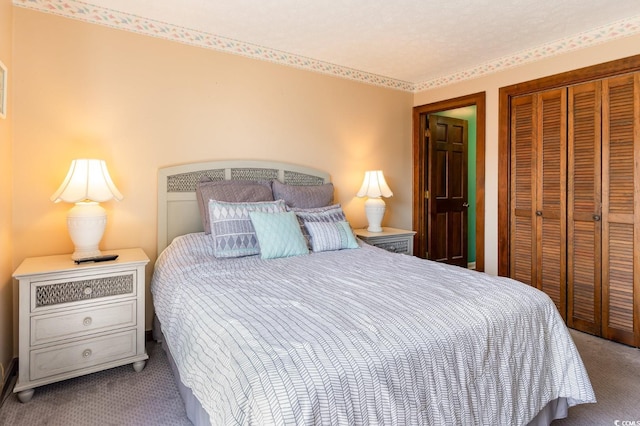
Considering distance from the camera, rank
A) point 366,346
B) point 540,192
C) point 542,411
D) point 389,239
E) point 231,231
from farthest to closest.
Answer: point 389,239 → point 540,192 → point 231,231 → point 542,411 → point 366,346

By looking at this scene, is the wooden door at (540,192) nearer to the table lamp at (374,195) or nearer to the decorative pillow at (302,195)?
the table lamp at (374,195)

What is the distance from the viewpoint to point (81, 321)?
6.50 feet

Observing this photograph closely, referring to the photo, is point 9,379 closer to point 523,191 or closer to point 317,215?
point 317,215

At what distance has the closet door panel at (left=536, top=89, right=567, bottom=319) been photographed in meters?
2.91

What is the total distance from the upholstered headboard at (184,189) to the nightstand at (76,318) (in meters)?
0.49

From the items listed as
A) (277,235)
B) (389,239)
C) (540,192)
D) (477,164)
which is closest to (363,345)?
(277,235)

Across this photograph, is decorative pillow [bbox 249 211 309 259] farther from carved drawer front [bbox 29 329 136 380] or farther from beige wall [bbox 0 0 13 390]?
beige wall [bbox 0 0 13 390]

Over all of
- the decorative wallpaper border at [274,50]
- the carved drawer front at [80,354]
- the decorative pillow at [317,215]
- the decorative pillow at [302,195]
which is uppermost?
the decorative wallpaper border at [274,50]

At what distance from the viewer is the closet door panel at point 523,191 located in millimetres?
3133

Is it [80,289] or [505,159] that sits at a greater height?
[505,159]

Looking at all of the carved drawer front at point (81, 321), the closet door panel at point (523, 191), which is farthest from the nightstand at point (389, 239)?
the carved drawer front at point (81, 321)

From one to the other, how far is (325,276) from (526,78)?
2704 mm

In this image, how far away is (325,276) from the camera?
188cm

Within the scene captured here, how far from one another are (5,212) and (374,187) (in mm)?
2798
